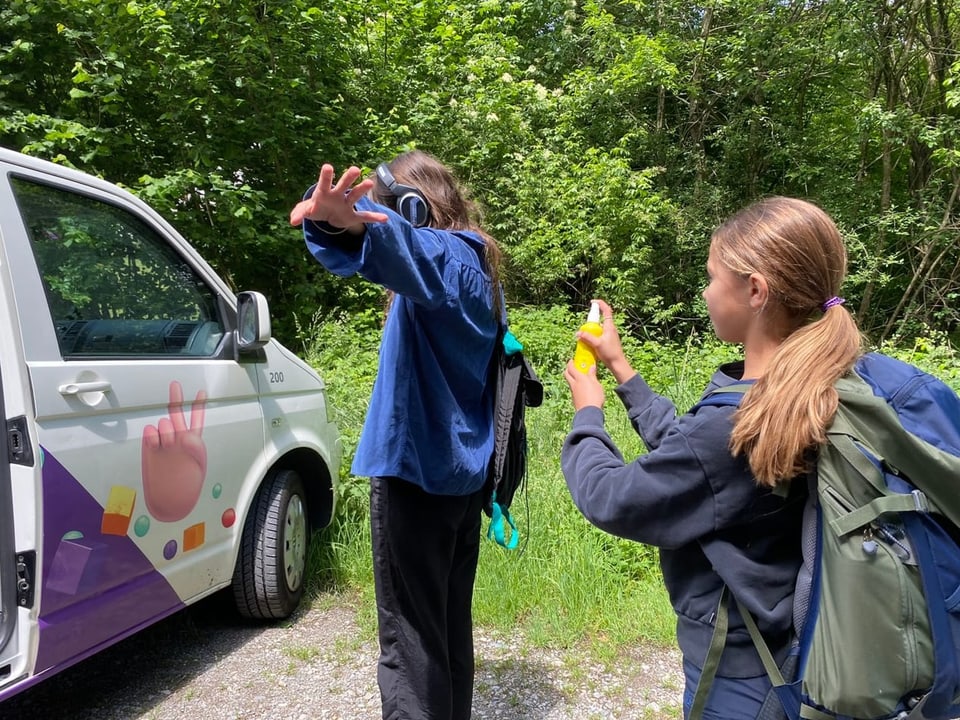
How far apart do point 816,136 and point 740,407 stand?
Answer: 1201 centimetres

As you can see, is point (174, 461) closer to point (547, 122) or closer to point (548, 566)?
point (548, 566)

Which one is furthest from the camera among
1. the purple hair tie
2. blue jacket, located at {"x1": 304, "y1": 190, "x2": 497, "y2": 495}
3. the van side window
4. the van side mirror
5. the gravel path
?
the van side mirror

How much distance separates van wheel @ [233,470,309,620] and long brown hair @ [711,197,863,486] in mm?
2513

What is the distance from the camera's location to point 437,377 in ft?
5.85

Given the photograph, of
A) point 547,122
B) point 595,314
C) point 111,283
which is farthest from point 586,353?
point 547,122

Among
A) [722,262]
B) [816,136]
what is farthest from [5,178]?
[816,136]

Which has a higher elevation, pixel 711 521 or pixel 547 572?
Answer: pixel 711 521

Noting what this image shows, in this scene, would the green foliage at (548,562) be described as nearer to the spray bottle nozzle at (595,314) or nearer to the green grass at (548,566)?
the green grass at (548,566)

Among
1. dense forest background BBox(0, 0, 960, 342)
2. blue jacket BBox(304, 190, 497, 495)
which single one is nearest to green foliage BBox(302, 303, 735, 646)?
blue jacket BBox(304, 190, 497, 495)

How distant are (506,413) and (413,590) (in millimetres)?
564

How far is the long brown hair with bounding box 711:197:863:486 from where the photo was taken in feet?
3.65

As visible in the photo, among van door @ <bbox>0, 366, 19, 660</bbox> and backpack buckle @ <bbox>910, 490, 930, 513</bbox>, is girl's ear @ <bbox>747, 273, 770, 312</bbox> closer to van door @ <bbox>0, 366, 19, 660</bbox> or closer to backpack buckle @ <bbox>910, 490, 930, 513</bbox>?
backpack buckle @ <bbox>910, 490, 930, 513</bbox>

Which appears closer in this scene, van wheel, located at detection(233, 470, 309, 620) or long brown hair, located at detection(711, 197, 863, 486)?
long brown hair, located at detection(711, 197, 863, 486)

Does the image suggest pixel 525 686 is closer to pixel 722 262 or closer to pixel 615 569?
pixel 615 569
